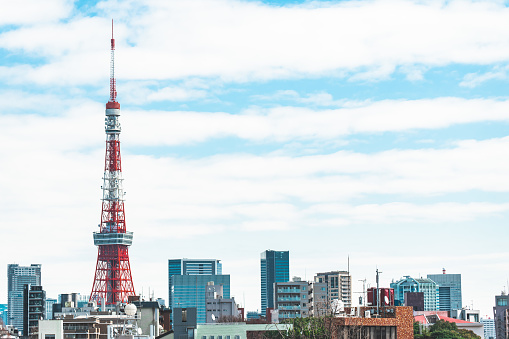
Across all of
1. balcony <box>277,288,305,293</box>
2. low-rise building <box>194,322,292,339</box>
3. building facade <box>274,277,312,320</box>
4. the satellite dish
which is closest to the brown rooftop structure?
low-rise building <box>194,322,292,339</box>

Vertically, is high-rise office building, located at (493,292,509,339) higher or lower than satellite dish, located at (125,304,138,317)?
lower

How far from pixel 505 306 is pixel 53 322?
286 ft

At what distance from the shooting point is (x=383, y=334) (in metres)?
68.1

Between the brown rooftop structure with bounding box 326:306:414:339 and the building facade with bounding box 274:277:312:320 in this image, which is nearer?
the brown rooftop structure with bounding box 326:306:414:339

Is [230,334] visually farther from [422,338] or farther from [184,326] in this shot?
[422,338]

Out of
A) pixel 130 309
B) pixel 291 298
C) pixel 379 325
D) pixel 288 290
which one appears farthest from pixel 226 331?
pixel 291 298

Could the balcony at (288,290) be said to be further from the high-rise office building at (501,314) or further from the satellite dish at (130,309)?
the satellite dish at (130,309)

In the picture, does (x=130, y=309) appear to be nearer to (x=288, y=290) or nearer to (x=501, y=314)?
(x=501, y=314)

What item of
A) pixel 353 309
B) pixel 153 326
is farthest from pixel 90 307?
pixel 353 309

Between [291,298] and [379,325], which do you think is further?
[291,298]

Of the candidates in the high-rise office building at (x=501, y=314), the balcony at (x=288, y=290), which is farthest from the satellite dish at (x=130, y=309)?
the balcony at (x=288, y=290)

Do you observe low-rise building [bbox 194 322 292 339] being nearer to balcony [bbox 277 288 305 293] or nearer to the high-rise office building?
the high-rise office building

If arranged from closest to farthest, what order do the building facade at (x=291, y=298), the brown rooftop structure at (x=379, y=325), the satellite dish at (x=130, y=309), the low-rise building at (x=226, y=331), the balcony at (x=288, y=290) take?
the brown rooftop structure at (x=379, y=325) < the low-rise building at (x=226, y=331) < the satellite dish at (x=130, y=309) < the building facade at (x=291, y=298) < the balcony at (x=288, y=290)

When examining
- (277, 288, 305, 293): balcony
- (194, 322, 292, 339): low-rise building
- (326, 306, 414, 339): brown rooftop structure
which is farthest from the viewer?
(277, 288, 305, 293): balcony
